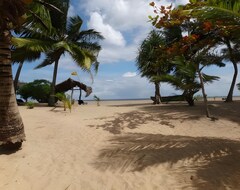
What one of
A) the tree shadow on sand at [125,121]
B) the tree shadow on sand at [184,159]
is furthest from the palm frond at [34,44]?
the tree shadow on sand at [184,159]

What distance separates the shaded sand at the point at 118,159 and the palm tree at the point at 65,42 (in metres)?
7.08

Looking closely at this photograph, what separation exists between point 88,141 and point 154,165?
2.83 meters

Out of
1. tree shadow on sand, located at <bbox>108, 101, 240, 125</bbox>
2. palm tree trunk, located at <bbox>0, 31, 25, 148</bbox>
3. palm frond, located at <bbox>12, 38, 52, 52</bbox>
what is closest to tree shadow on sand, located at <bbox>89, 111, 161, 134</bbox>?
tree shadow on sand, located at <bbox>108, 101, 240, 125</bbox>

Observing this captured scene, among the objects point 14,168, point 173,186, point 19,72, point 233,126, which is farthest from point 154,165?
point 19,72

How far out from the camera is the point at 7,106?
298 inches

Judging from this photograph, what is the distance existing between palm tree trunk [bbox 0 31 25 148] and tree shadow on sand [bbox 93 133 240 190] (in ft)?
7.24

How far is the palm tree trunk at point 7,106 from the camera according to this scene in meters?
7.48

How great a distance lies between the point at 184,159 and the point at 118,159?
5.04 ft

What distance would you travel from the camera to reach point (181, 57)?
13547 mm

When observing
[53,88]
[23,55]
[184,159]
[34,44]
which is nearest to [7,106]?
[184,159]

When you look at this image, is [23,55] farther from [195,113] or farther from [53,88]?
[195,113]

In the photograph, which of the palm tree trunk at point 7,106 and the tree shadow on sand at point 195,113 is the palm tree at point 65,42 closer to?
the tree shadow on sand at point 195,113

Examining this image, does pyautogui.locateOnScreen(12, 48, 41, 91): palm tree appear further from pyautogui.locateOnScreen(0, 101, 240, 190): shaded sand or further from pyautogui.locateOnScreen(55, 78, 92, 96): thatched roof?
pyautogui.locateOnScreen(0, 101, 240, 190): shaded sand

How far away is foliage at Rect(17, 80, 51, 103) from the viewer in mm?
22562
